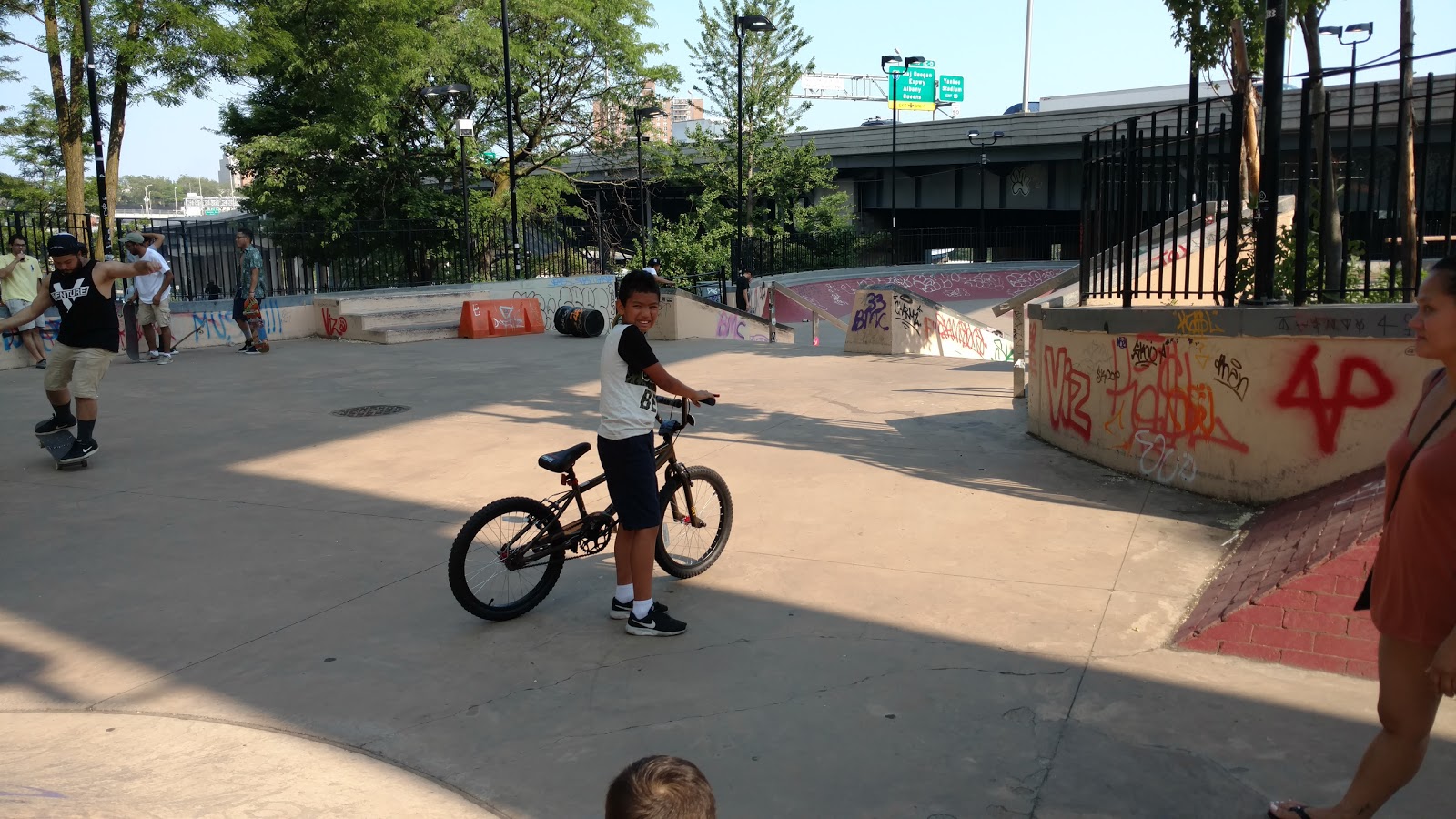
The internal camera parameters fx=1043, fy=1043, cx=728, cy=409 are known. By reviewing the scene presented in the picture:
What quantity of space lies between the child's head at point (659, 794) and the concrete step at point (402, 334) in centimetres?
1802

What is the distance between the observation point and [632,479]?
16.0 ft

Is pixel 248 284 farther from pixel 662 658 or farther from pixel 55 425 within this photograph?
pixel 662 658

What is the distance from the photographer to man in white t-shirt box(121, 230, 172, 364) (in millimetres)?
14742

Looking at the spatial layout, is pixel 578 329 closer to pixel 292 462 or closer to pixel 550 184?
pixel 292 462

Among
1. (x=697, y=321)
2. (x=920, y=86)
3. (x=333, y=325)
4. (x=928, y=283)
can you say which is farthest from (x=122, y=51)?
(x=920, y=86)

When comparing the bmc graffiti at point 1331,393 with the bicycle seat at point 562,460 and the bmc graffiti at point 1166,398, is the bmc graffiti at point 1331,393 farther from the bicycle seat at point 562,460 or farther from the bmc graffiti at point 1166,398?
the bicycle seat at point 562,460

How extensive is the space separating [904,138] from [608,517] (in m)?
43.3

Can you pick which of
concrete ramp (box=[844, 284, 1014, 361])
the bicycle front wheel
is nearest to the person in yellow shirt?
concrete ramp (box=[844, 284, 1014, 361])

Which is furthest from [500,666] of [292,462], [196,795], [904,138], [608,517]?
[904,138]

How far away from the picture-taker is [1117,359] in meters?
7.93

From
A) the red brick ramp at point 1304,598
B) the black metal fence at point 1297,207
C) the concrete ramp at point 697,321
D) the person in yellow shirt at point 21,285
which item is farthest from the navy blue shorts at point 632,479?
the concrete ramp at point 697,321

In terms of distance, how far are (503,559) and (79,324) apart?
5.36m

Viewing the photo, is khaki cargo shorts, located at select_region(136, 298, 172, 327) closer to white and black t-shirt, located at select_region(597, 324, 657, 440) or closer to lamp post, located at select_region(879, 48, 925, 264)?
white and black t-shirt, located at select_region(597, 324, 657, 440)

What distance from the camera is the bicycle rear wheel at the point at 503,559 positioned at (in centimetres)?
498
